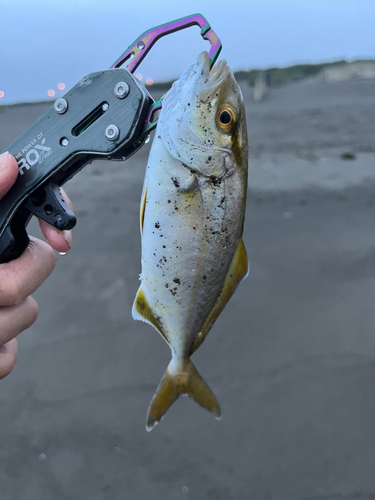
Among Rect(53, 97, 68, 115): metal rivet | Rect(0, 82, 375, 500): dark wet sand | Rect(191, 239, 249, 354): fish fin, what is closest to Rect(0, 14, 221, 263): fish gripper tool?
Rect(53, 97, 68, 115): metal rivet

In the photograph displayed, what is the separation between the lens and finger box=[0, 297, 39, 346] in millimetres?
1831

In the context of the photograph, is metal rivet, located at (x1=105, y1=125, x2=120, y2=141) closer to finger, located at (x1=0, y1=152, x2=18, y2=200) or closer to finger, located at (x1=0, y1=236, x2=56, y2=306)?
finger, located at (x1=0, y1=152, x2=18, y2=200)

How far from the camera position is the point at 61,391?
3.57m

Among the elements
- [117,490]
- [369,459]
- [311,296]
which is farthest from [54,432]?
[311,296]

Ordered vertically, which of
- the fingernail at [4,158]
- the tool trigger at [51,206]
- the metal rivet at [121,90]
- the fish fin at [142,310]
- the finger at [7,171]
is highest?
the metal rivet at [121,90]

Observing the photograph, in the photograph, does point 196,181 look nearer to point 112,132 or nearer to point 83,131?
point 112,132

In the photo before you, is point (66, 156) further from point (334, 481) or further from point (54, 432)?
point (334, 481)

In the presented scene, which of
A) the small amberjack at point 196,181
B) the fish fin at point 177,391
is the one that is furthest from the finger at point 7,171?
the fish fin at point 177,391

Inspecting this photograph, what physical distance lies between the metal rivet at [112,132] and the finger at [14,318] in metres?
1.02

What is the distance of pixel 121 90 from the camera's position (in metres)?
1.38

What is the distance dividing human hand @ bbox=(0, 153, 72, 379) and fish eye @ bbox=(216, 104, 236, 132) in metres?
0.77

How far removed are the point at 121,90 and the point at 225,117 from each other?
40 centimetres

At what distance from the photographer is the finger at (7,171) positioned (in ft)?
4.85

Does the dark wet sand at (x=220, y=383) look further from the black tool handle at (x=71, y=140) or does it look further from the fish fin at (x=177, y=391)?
the black tool handle at (x=71, y=140)
